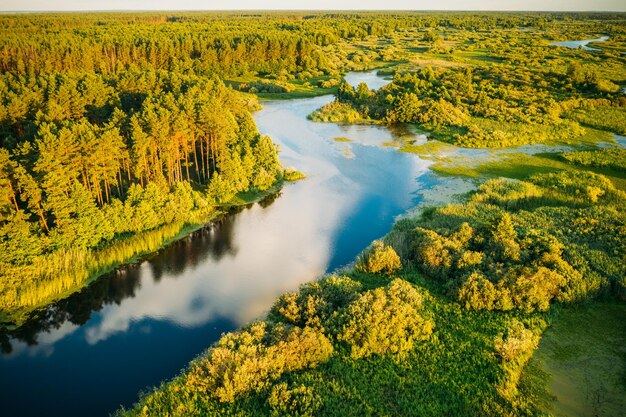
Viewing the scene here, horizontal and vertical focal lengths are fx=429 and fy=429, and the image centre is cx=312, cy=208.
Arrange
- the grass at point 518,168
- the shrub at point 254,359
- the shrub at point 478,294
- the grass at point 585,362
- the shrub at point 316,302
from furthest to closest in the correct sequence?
the grass at point 518,168 < the shrub at point 478,294 < the shrub at point 316,302 < the grass at point 585,362 < the shrub at point 254,359

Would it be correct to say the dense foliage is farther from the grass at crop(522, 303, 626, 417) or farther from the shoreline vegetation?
the grass at crop(522, 303, 626, 417)

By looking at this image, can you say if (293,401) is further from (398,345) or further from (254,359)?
(398,345)

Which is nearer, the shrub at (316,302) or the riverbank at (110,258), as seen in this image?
the shrub at (316,302)

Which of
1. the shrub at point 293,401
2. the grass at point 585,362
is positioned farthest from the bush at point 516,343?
the shrub at point 293,401

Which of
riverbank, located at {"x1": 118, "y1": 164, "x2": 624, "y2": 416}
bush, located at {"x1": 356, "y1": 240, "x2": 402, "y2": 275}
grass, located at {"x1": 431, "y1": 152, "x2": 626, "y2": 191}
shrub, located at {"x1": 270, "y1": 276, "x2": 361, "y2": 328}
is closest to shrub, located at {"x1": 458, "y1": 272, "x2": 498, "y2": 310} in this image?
riverbank, located at {"x1": 118, "y1": 164, "x2": 624, "y2": 416}

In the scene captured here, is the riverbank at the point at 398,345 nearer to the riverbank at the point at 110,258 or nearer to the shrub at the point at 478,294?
the shrub at the point at 478,294

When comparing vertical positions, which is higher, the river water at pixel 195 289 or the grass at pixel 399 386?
the grass at pixel 399 386
